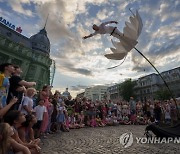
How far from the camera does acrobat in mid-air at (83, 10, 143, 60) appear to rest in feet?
13.0

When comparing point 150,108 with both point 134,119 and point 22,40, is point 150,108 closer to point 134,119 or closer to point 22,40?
point 134,119

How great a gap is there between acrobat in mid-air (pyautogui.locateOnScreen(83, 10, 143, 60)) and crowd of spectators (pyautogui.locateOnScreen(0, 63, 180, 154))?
7.59 ft

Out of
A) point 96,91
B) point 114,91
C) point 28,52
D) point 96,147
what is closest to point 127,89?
point 114,91

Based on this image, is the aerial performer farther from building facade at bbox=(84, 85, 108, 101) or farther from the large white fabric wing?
building facade at bbox=(84, 85, 108, 101)

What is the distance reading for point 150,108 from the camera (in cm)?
1634

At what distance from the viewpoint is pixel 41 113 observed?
21.0 feet

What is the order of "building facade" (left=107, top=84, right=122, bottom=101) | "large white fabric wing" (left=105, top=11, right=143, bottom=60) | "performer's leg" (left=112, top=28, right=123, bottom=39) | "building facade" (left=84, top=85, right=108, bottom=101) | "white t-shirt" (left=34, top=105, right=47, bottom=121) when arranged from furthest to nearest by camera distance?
"building facade" (left=84, top=85, right=108, bottom=101) < "building facade" (left=107, top=84, right=122, bottom=101) < "white t-shirt" (left=34, top=105, right=47, bottom=121) < "performer's leg" (left=112, top=28, right=123, bottom=39) < "large white fabric wing" (left=105, top=11, right=143, bottom=60)

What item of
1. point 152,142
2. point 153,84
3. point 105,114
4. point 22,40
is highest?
point 22,40

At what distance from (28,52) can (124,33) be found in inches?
2058

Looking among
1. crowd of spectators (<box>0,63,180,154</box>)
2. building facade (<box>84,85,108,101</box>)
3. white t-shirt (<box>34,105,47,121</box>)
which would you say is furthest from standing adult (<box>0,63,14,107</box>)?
building facade (<box>84,85,108,101</box>)

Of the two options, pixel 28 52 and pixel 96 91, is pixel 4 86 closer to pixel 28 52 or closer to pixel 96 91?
pixel 28 52

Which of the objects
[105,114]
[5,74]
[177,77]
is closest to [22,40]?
[105,114]

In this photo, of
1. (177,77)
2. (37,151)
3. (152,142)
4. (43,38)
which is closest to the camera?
(37,151)

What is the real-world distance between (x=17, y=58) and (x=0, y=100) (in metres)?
49.2
